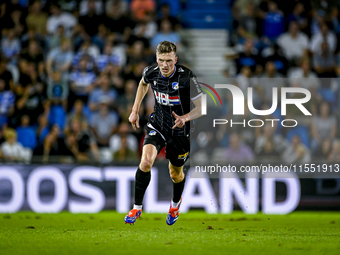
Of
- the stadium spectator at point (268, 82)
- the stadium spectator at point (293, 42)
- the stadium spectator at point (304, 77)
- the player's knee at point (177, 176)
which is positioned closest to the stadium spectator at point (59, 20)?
the stadium spectator at point (268, 82)

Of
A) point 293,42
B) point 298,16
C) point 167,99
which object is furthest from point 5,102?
point 298,16

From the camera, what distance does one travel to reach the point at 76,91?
1295cm

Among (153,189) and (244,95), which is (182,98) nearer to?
(153,189)

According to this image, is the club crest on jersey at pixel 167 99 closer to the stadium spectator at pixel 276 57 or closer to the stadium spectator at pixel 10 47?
the stadium spectator at pixel 276 57

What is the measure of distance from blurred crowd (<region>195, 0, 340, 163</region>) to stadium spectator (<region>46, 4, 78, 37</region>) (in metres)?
4.51

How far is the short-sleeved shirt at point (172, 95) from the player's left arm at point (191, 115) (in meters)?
0.07

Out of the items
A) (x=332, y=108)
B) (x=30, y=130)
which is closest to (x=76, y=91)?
(x=30, y=130)

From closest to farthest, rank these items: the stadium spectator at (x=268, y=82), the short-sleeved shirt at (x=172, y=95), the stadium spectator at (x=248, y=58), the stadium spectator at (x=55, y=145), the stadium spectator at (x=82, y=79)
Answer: the short-sleeved shirt at (x=172, y=95)
the stadium spectator at (x=55, y=145)
the stadium spectator at (x=268, y=82)
the stadium spectator at (x=82, y=79)
the stadium spectator at (x=248, y=58)

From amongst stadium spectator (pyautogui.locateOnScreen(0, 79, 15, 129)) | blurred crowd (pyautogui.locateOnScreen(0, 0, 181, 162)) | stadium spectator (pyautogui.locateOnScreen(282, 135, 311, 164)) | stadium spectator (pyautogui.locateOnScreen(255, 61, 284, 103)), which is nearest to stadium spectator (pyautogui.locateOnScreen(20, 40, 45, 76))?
blurred crowd (pyautogui.locateOnScreen(0, 0, 181, 162))

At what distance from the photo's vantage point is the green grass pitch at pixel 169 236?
5305mm

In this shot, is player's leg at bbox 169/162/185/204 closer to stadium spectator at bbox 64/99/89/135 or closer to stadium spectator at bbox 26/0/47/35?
stadium spectator at bbox 64/99/89/135

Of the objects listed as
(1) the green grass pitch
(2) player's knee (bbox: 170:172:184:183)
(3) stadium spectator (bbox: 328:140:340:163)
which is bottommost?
(1) the green grass pitch

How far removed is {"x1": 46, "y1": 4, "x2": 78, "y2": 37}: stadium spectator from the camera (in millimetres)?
14727

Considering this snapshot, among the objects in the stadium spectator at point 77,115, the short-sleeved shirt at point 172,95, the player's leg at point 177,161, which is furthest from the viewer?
the stadium spectator at point 77,115
